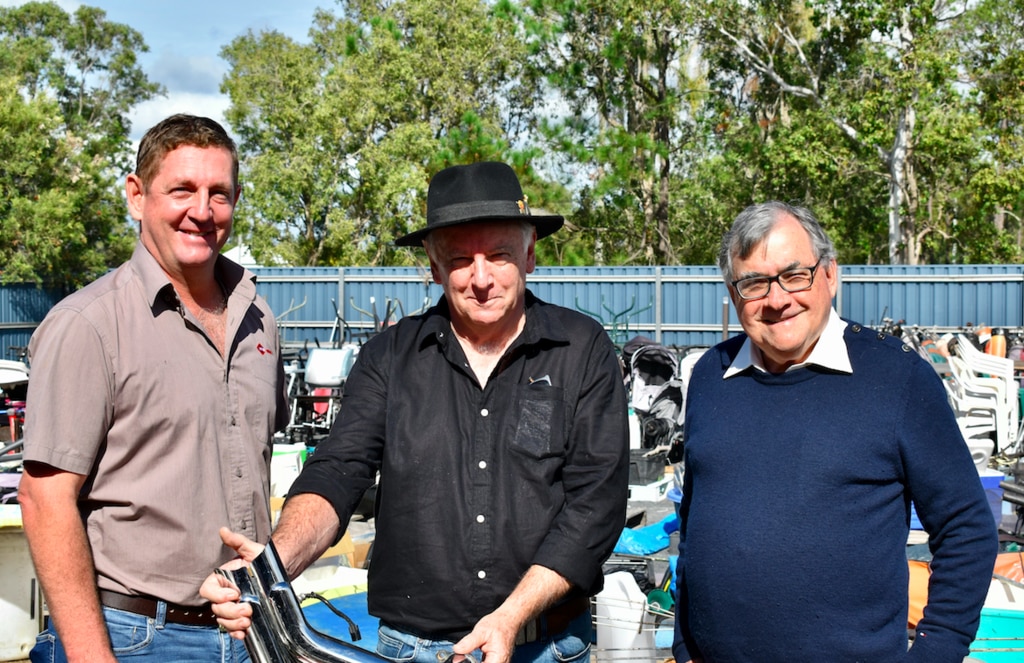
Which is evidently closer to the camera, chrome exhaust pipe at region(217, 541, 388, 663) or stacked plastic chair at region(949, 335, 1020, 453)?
chrome exhaust pipe at region(217, 541, 388, 663)

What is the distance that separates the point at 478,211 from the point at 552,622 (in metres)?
0.88

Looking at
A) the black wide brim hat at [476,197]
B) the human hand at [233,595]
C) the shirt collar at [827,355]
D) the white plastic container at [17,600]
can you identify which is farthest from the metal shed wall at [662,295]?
the human hand at [233,595]

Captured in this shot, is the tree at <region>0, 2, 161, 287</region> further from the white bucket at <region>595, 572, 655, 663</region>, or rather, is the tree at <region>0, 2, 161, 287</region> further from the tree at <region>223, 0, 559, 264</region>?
the white bucket at <region>595, 572, 655, 663</region>

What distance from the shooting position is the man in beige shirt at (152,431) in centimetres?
199

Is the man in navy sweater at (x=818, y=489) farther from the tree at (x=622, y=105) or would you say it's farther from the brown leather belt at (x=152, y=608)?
the tree at (x=622, y=105)

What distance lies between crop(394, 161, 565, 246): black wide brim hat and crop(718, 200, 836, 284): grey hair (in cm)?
46

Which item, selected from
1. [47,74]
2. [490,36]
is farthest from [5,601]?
[47,74]

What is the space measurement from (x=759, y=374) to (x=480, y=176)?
0.80m

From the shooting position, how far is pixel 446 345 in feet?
7.28

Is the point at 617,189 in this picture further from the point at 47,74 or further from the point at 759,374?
the point at 759,374

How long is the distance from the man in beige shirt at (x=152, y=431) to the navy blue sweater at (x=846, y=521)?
43.2 inches

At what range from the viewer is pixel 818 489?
6.95ft

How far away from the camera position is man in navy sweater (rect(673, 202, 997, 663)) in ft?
6.85

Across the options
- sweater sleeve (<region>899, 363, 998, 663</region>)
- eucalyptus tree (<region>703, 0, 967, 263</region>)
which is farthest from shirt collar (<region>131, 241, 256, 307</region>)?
eucalyptus tree (<region>703, 0, 967, 263</region>)
